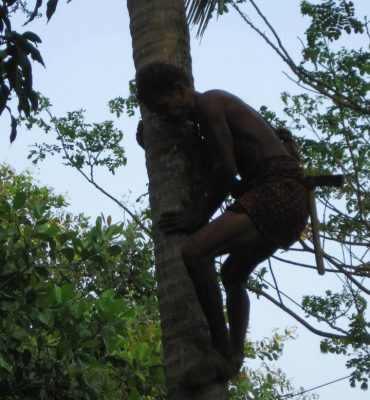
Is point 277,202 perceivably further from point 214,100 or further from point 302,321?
point 302,321

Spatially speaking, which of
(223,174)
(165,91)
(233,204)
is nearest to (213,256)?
(233,204)

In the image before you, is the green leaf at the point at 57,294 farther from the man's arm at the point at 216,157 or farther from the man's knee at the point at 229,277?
the man's arm at the point at 216,157

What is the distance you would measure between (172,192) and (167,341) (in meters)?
0.67

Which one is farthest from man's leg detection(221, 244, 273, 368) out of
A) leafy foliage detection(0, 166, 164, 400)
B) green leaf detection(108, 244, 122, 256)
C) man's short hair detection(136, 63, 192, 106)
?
green leaf detection(108, 244, 122, 256)

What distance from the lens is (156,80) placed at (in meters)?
4.10

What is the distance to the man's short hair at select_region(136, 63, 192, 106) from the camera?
13.5 ft

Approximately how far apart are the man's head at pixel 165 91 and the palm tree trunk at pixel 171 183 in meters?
0.12

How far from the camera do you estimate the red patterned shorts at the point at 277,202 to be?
13.2 feet

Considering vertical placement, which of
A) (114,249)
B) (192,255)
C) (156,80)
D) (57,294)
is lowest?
(192,255)

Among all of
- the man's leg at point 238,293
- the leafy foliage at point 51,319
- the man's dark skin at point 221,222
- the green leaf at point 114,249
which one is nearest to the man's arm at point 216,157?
the man's dark skin at point 221,222

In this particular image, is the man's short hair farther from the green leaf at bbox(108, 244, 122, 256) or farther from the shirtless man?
the green leaf at bbox(108, 244, 122, 256)

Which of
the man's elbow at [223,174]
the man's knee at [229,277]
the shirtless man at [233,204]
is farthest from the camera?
the man's knee at [229,277]

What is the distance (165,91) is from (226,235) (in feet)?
2.32

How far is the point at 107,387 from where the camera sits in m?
6.34
